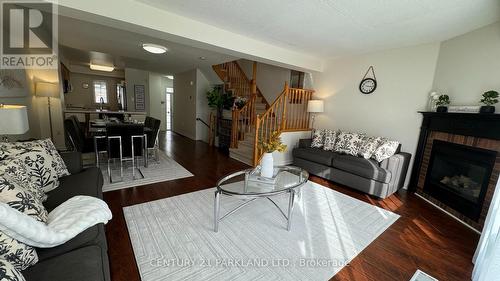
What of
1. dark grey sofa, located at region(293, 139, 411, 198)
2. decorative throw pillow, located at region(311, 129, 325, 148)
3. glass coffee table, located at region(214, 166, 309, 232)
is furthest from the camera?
decorative throw pillow, located at region(311, 129, 325, 148)

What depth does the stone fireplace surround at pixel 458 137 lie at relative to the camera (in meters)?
2.47

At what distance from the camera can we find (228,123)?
19.5 ft

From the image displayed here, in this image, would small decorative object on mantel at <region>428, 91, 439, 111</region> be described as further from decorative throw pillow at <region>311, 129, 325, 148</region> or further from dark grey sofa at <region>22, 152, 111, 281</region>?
dark grey sofa at <region>22, 152, 111, 281</region>

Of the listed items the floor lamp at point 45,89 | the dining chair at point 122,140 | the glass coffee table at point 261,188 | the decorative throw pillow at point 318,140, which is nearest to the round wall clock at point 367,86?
the decorative throw pillow at point 318,140

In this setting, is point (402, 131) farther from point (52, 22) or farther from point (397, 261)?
point (52, 22)

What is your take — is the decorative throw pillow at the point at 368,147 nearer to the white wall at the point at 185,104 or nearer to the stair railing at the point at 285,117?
the stair railing at the point at 285,117

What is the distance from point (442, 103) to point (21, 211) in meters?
4.68

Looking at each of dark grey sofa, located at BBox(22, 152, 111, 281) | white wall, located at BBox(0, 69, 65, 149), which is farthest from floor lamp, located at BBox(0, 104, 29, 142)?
white wall, located at BBox(0, 69, 65, 149)

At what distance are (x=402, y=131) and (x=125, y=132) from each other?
4.80m

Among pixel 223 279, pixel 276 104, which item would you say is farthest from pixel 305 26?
pixel 223 279

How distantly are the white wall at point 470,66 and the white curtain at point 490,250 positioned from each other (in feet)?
6.10

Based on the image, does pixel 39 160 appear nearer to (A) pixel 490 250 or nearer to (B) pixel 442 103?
(A) pixel 490 250

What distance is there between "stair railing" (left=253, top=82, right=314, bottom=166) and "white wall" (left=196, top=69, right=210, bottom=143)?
3.01 m

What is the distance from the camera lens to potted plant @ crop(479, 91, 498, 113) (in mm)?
2504
